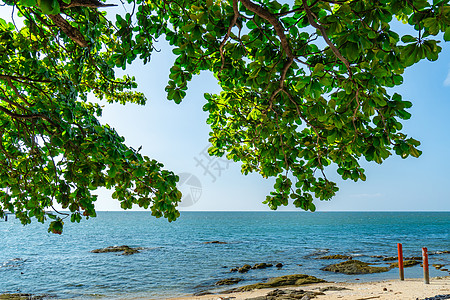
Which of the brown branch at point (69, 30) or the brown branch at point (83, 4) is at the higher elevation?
the brown branch at point (69, 30)

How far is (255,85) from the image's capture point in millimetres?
3480

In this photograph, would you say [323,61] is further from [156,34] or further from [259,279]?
[259,279]

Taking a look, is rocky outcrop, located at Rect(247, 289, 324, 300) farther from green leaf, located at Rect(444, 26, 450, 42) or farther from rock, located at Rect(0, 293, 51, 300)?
rock, located at Rect(0, 293, 51, 300)

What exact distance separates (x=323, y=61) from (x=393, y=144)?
1287 millimetres

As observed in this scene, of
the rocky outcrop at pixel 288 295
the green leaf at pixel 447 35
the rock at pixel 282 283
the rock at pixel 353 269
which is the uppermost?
the green leaf at pixel 447 35

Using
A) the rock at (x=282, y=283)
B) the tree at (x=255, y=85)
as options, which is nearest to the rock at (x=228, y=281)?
the rock at (x=282, y=283)

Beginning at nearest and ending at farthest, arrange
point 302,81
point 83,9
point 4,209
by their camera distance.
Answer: point 302,81, point 83,9, point 4,209

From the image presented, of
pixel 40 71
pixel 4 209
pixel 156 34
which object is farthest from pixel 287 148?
pixel 4 209

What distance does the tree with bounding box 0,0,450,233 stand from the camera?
2775 millimetres

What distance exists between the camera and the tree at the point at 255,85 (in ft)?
9.11

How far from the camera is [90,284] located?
19.7 m

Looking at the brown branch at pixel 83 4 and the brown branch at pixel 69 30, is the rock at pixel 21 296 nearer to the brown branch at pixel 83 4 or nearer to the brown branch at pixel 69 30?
the brown branch at pixel 69 30

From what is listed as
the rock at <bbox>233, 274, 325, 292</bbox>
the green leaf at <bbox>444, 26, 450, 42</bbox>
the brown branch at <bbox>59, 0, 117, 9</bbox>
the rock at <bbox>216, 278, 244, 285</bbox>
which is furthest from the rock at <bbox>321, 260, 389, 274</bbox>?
the brown branch at <bbox>59, 0, 117, 9</bbox>

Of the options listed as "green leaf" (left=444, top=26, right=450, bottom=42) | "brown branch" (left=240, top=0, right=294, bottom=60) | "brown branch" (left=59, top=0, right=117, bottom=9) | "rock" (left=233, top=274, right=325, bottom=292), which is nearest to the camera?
"green leaf" (left=444, top=26, right=450, bottom=42)
